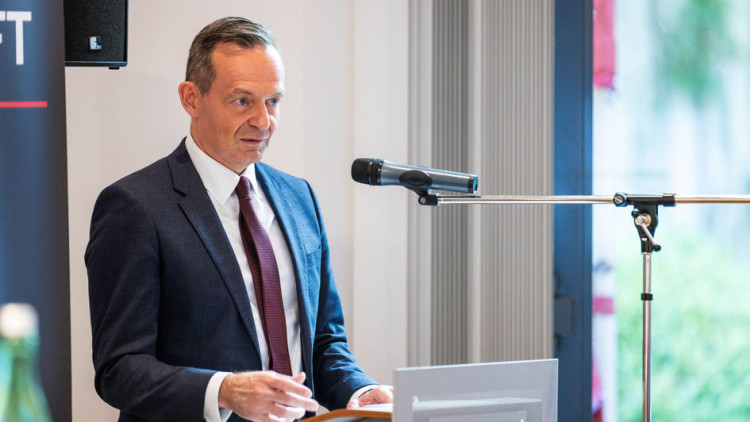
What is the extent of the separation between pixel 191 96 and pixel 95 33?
2.09ft

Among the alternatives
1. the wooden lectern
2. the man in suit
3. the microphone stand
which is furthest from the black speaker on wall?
the wooden lectern

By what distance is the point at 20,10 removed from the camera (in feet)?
7.20

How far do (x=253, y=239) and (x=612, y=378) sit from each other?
161 centimetres

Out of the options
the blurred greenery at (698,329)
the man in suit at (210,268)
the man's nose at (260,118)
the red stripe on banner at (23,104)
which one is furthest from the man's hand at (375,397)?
the blurred greenery at (698,329)

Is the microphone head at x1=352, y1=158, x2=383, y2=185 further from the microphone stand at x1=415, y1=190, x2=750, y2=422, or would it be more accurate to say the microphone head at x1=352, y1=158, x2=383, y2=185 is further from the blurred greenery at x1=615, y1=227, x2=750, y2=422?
the blurred greenery at x1=615, y1=227, x2=750, y2=422

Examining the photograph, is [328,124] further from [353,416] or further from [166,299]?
[353,416]

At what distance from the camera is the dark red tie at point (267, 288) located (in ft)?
6.38

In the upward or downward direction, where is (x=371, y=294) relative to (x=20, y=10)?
downward

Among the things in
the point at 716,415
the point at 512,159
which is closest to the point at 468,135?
the point at 512,159

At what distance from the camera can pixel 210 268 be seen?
1882 mm

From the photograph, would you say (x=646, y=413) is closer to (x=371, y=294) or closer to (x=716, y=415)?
(x=716, y=415)

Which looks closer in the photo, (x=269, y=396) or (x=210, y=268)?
(x=269, y=396)

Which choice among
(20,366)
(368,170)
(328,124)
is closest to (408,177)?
(368,170)

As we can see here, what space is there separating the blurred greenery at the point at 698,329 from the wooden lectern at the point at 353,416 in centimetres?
169
